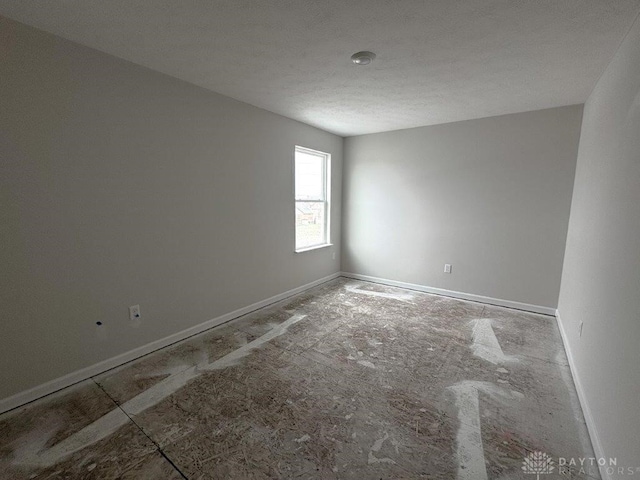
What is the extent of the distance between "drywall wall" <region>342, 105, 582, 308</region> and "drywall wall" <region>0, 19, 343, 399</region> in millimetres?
2008

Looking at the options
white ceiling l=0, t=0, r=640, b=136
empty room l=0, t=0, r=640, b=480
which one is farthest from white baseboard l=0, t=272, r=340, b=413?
white ceiling l=0, t=0, r=640, b=136

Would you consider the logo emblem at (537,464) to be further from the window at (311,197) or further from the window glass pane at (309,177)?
the window glass pane at (309,177)

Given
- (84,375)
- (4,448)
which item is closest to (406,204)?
(84,375)

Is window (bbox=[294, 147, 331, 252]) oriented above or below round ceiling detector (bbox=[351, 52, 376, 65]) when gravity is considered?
below

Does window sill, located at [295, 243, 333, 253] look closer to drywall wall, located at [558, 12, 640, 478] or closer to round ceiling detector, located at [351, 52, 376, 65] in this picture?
round ceiling detector, located at [351, 52, 376, 65]

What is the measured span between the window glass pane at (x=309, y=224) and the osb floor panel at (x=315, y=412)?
165 cm

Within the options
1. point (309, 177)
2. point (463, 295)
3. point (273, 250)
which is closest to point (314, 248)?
point (273, 250)

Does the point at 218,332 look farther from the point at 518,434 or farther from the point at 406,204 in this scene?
the point at 406,204

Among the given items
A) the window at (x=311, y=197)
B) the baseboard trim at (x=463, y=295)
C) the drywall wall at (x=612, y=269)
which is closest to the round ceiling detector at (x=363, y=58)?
the drywall wall at (x=612, y=269)

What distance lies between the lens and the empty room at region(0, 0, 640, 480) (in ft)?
4.91

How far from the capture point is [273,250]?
3.62 m

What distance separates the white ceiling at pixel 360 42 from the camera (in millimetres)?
1520

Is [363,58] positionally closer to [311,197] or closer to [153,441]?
[311,197]

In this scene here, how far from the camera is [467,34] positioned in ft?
5.71
